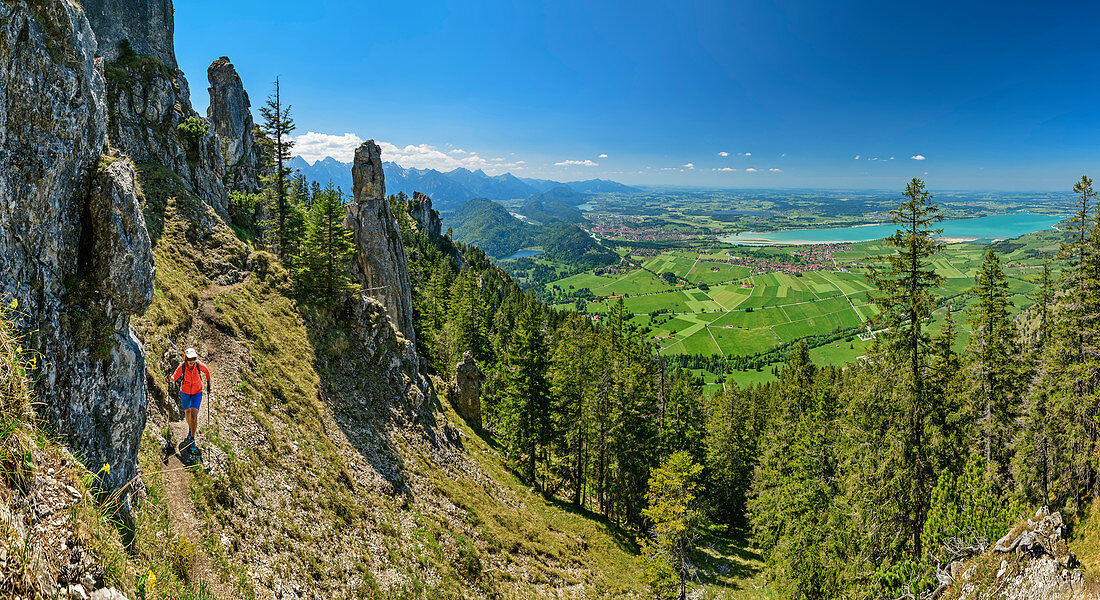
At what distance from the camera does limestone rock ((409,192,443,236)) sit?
102 metres

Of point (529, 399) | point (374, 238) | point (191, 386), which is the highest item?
point (374, 238)

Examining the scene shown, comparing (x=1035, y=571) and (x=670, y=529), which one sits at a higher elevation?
(x=1035, y=571)

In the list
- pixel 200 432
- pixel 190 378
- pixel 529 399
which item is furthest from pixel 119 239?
pixel 529 399

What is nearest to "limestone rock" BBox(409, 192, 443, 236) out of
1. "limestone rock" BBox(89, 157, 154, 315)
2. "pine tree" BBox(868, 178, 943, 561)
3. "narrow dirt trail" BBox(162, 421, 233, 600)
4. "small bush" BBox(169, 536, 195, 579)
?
"narrow dirt trail" BBox(162, 421, 233, 600)

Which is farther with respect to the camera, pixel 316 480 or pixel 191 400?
pixel 316 480

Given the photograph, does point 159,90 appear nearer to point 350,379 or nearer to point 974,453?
point 350,379

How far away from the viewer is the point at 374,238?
100.0 ft

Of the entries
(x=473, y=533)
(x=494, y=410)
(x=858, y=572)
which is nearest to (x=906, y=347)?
(x=858, y=572)

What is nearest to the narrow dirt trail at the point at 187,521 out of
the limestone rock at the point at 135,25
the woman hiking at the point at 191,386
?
the woman hiking at the point at 191,386

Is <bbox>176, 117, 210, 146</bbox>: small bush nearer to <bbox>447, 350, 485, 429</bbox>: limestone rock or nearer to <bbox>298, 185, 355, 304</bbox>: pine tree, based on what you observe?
<bbox>298, 185, 355, 304</bbox>: pine tree

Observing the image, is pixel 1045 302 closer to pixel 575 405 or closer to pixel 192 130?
pixel 575 405

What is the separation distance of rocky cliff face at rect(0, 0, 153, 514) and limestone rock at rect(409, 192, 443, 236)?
93.4m

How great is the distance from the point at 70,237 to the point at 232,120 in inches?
2084

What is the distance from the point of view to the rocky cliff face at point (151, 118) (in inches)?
1026
